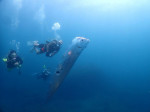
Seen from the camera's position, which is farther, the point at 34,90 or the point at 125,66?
the point at 125,66

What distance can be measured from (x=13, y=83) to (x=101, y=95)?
11.1 meters

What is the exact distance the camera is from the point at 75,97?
1418cm

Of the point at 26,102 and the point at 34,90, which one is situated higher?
the point at 34,90

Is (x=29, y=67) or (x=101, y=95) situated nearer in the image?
(x=101, y=95)

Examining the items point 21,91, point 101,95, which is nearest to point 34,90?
point 21,91

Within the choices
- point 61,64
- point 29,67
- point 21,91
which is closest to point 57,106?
point 21,91

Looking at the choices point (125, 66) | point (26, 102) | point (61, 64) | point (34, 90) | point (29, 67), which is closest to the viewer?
point (61, 64)

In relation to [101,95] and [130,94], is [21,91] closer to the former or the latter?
[101,95]

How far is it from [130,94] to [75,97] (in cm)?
603

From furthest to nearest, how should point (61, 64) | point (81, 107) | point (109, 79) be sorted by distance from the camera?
point (109, 79) < point (81, 107) < point (61, 64)

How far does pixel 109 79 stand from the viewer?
18.3 meters

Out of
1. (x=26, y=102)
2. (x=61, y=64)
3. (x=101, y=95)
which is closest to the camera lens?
(x=61, y=64)

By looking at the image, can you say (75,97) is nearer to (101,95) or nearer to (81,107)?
(81,107)

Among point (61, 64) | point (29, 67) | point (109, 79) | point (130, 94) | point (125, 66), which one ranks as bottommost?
point (61, 64)
